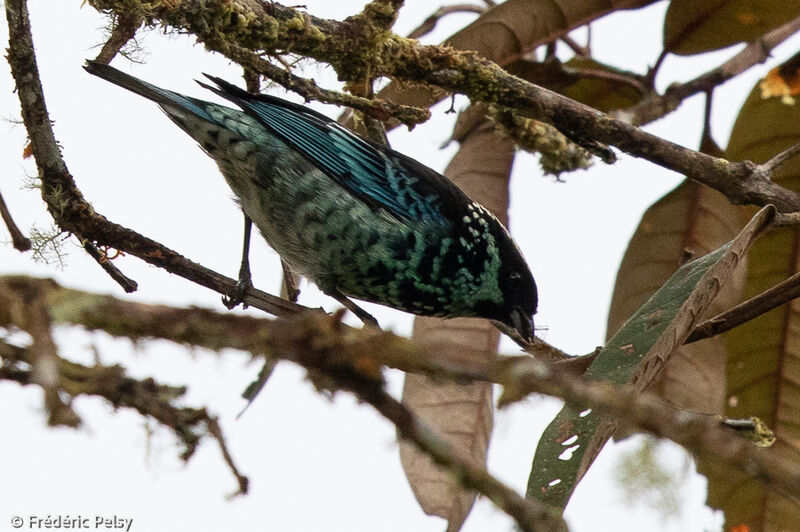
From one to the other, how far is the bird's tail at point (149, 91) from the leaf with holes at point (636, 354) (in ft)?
6.92

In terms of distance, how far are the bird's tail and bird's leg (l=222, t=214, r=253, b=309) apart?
0.55 m

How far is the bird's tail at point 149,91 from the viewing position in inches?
141

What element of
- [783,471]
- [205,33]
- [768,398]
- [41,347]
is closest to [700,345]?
[768,398]

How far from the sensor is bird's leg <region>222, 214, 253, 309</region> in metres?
3.57

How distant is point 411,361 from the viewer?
62.5 inches

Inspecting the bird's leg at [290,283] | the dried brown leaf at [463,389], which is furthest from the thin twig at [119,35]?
the dried brown leaf at [463,389]

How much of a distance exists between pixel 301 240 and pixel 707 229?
6.84 feet

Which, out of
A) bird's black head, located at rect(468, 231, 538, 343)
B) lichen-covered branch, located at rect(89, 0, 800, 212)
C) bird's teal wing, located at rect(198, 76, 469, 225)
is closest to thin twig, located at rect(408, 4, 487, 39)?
bird's teal wing, located at rect(198, 76, 469, 225)

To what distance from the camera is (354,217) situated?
4.18m

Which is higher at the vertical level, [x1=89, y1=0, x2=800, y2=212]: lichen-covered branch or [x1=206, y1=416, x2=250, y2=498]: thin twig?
[x1=89, y1=0, x2=800, y2=212]: lichen-covered branch

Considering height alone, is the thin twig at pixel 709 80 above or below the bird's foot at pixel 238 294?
above

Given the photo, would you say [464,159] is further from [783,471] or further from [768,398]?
[783,471]

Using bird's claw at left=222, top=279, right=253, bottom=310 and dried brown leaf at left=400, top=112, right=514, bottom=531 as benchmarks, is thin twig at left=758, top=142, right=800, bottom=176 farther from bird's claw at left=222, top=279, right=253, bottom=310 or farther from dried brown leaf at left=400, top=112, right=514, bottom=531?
bird's claw at left=222, top=279, right=253, bottom=310

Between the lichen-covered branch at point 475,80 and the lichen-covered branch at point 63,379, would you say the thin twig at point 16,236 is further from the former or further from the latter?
the lichen-covered branch at point 63,379
